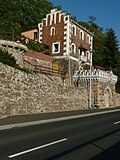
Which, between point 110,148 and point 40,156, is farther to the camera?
point 110,148

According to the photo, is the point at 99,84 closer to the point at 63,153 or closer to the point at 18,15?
the point at 18,15

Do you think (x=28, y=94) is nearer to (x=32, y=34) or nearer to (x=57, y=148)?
(x=57, y=148)

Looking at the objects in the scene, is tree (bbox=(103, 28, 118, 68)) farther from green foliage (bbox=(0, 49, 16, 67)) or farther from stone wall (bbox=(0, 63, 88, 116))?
green foliage (bbox=(0, 49, 16, 67))

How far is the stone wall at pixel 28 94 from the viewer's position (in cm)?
2477

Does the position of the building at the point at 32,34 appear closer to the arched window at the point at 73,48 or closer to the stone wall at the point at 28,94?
the arched window at the point at 73,48

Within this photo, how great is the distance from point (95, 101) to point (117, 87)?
53.3ft

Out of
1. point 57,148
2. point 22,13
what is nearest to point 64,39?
point 22,13

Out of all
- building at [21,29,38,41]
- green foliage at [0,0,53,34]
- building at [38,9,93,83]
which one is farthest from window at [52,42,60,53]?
green foliage at [0,0,53,34]

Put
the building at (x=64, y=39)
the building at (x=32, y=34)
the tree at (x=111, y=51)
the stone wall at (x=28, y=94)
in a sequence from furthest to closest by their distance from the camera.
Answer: the tree at (x=111, y=51) → the building at (x=32, y=34) → the building at (x=64, y=39) → the stone wall at (x=28, y=94)

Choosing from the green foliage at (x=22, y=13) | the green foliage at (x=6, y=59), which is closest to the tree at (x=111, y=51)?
the green foliage at (x=22, y=13)

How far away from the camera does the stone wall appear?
2477 centimetres

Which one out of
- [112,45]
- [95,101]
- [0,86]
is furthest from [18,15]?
[0,86]

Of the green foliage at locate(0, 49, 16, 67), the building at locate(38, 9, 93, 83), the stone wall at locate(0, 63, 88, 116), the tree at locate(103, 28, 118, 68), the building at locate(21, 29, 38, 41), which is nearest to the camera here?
the stone wall at locate(0, 63, 88, 116)

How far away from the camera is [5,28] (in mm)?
51375
